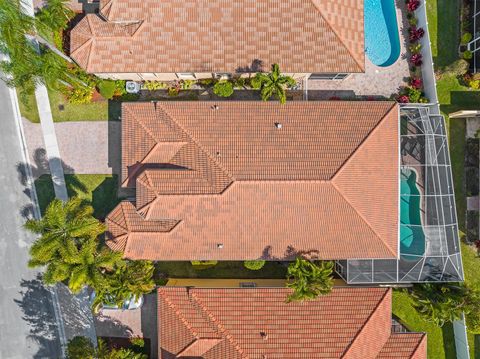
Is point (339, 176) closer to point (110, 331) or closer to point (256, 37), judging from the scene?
point (256, 37)

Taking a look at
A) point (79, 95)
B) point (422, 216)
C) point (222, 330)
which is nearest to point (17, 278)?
point (79, 95)

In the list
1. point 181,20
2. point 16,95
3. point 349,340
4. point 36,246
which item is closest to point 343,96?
point 181,20

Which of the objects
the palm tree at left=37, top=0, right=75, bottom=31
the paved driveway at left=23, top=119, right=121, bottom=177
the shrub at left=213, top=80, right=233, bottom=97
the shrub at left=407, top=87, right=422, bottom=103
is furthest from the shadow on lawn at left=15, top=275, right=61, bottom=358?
the shrub at left=407, top=87, right=422, bottom=103

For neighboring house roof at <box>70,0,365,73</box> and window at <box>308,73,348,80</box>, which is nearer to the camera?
neighboring house roof at <box>70,0,365,73</box>

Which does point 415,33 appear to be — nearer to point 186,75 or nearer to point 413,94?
point 413,94

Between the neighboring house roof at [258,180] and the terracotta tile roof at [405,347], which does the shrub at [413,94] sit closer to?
the neighboring house roof at [258,180]

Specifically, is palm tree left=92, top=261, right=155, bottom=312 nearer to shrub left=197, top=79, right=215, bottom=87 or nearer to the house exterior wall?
the house exterior wall
